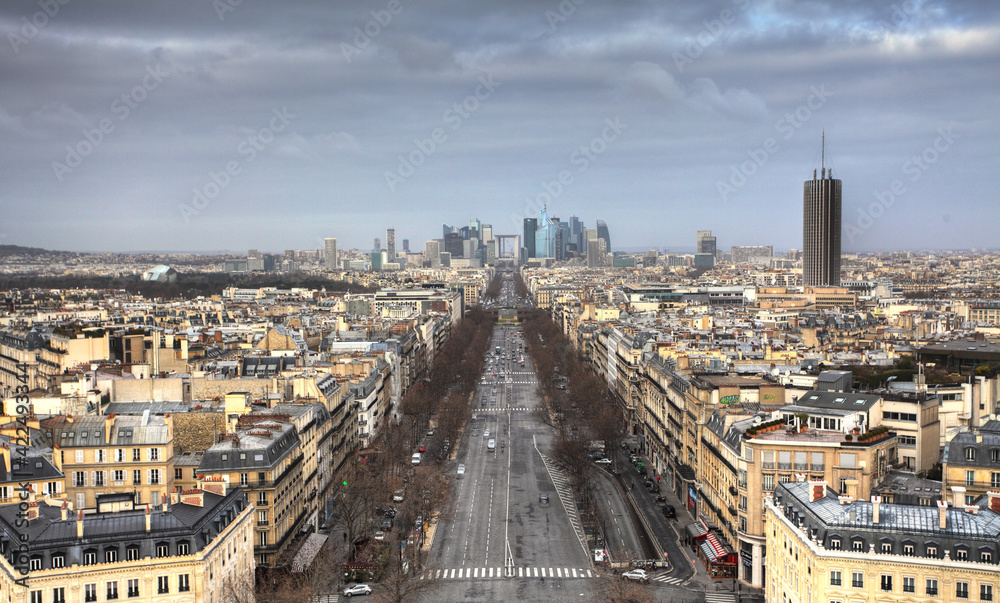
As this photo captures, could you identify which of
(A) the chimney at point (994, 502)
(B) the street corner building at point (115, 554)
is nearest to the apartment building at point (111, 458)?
(B) the street corner building at point (115, 554)

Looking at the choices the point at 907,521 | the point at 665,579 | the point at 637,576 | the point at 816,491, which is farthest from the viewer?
the point at 665,579

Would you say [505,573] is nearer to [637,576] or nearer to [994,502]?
[637,576]

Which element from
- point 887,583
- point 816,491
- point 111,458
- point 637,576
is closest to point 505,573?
point 637,576

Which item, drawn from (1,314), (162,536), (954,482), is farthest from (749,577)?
(1,314)

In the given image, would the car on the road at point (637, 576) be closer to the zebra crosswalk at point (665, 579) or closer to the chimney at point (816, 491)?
the zebra crosswalk at point (665, 579)

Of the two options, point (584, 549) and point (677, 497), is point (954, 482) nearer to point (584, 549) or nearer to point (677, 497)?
point (584, 549)

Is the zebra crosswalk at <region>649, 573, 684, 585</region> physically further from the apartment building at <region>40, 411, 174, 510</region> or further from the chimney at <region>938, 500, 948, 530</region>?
the apartment building at <region>40, 411, 174, 510</region>
